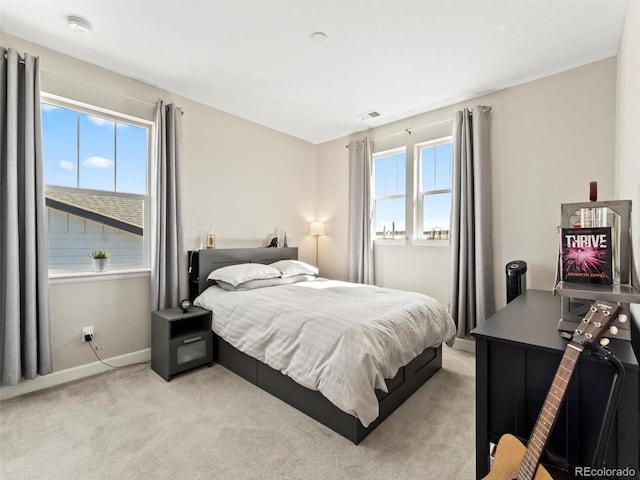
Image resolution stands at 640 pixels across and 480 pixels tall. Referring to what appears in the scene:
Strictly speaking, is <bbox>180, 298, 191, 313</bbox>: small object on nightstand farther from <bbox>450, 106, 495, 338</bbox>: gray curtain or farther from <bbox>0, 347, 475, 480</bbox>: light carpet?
<bbox>450, 106, 495, 338</bbox>: gray curtain

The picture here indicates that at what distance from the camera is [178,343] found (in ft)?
8.72

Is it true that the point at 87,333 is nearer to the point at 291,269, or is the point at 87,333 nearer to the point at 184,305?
the point at 184,305

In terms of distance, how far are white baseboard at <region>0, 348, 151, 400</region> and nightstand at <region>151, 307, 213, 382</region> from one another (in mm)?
307

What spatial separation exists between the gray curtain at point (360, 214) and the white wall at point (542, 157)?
93 centimetres

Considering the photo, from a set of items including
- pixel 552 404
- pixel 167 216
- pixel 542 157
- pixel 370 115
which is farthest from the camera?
pixel 370 115

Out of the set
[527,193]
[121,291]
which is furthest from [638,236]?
[121,291]

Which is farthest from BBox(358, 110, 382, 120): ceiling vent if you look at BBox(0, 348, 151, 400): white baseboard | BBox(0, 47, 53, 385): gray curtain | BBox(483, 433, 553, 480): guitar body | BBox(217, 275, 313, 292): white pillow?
BBox(0, 348, 151, 400): white baseboard

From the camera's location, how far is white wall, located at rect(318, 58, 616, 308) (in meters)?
2.64

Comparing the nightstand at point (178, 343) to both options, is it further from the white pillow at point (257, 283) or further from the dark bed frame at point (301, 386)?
the white pillow at point (257, 283)

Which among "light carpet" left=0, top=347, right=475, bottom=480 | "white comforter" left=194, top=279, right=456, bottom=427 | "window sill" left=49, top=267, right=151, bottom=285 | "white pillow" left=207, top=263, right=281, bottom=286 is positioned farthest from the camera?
"white pillow" left=207, top=263, right=281, bottom=286

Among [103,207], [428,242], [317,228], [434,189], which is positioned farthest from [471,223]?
[103,207]

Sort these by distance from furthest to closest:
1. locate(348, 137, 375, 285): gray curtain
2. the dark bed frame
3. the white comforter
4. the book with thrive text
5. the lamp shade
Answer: the lamp shade, locate(348, 137, 375, 285): gray curtain, the dark bed frame, the white comforter, the book with thrive text

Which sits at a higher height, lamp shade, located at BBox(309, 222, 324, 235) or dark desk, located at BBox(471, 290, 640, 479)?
lamp shade, located at BBox(309, 222, 324, 235)

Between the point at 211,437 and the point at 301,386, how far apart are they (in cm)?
63
